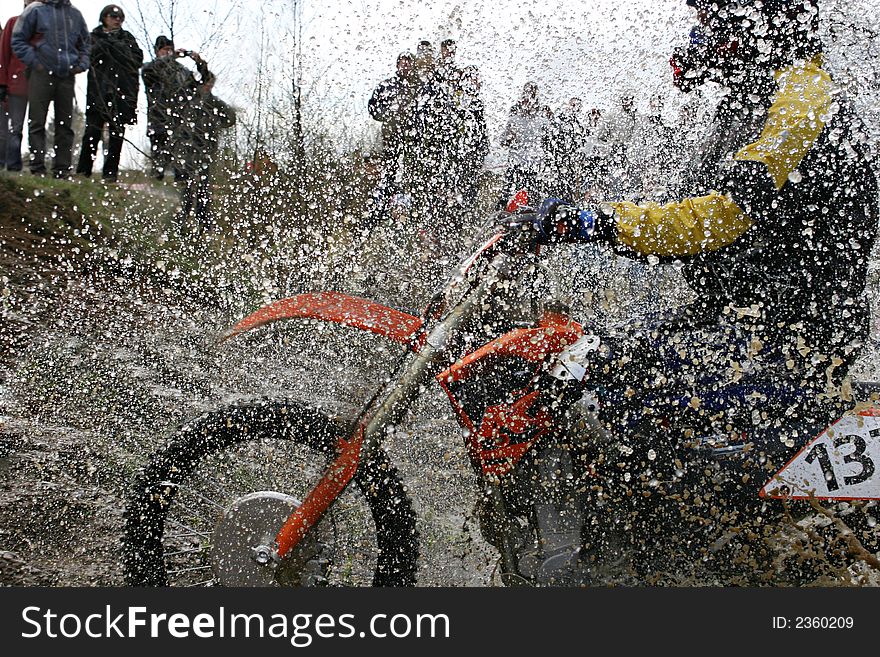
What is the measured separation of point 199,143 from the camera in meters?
5.85

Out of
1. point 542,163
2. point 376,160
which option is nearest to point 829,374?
point 542,163

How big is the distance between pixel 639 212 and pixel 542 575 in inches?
48.4

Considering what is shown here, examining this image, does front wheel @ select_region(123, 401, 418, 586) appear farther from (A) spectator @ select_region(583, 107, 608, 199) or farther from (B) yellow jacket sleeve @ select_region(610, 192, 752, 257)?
(A) spectator @ select_region(583, 107, 608, 199)

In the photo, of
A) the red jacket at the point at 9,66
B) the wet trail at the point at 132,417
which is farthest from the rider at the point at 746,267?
the red jacket at the point at 9,66

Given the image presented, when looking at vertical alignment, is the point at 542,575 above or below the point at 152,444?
below

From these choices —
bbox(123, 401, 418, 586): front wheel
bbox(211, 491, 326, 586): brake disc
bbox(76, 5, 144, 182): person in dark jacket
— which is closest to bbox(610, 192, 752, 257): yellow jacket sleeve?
bbox(123, 401, 418, 586): front wheel

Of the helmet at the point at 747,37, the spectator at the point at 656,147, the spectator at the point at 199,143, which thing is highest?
the spectator at the point at 199,143

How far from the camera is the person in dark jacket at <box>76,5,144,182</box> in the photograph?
559cm

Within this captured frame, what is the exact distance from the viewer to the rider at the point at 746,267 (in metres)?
2.29

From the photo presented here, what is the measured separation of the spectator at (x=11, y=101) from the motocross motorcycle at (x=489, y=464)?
3921mm

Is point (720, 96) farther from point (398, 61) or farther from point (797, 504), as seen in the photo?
point (398, 61)

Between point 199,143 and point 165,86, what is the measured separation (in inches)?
18.2

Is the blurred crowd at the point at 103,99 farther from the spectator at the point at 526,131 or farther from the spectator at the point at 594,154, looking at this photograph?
the spectator at the point at 594,154

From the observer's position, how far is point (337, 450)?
248 centimetres
